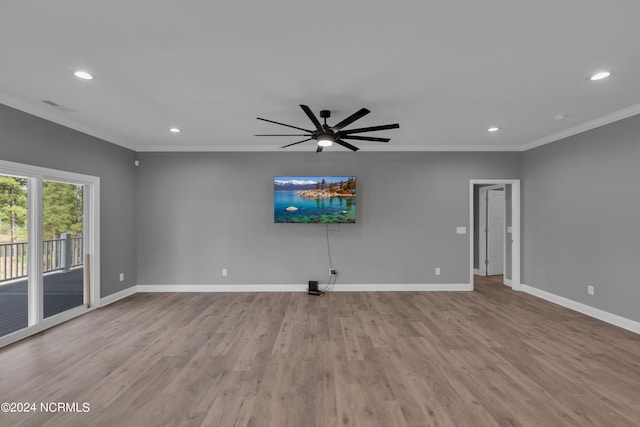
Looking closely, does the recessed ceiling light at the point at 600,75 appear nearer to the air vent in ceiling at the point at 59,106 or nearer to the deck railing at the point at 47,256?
the air vent in ceiling at the point at 59,106

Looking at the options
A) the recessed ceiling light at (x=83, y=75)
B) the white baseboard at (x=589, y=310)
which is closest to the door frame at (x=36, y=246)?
the recessed ceiling light at (x=83, y=75)

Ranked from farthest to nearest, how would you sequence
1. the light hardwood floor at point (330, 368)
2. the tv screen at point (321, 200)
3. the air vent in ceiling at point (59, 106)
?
1. the tv screen at point (321, 200)
2. the air vent in ceiling at point (59, 106)
3. the light hardwood floor at point (330, 368)

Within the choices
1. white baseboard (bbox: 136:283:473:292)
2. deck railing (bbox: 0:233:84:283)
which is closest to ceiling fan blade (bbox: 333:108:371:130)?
white baseboard (bbox: 136:283:473:292)

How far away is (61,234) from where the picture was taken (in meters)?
4.32

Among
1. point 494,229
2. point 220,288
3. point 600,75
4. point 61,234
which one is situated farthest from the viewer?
point 494,229

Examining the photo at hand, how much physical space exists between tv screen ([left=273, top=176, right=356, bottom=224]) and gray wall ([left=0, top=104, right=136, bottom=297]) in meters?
2.61

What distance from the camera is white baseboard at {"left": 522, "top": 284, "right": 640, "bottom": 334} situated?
3.37 meters

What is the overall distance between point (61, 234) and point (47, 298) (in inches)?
40.3

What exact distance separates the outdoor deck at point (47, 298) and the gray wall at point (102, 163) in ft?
1.67

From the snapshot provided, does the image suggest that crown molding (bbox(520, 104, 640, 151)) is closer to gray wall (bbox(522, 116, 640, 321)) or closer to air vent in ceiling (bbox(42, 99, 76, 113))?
gray wall (bbox(522, 116, 640, 321))

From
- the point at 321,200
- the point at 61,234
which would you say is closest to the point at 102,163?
the point at 61,234

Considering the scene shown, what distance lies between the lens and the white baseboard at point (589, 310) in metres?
3.37

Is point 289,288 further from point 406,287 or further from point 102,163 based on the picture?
point 102,163

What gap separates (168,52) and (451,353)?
3720 mm
